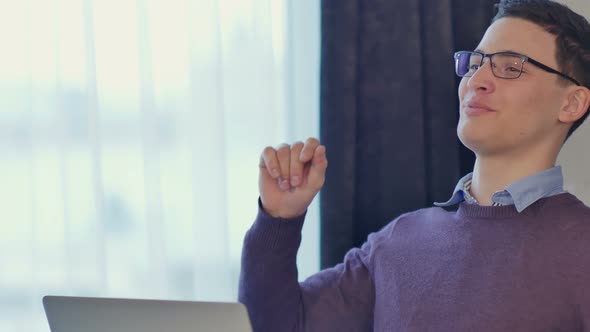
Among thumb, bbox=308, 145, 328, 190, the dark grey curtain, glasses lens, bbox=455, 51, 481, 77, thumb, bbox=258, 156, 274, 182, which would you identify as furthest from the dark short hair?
thumb, bbox=258, 156, 274, 182

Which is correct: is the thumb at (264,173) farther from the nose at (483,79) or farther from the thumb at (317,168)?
the nose at (483,79)

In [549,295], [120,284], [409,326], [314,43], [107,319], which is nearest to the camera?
[107,319]

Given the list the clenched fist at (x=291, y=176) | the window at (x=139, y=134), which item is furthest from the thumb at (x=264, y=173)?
the window at (x=139, y=134)

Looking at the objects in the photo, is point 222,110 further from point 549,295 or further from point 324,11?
point 549,295

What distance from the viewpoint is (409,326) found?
1.61 meters

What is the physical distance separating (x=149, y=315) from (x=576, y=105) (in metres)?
0.99

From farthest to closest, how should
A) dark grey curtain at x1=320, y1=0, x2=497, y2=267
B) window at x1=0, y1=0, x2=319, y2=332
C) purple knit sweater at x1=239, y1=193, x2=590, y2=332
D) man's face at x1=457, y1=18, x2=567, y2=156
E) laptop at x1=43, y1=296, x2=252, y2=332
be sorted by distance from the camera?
1. dark grey curtain at x1=320, y1=0, x2=497, y2=267
2. window at x1=0, y1=0, x2=319, y2=332
3. man's face at x1=457, y1=18, x2=567, y2=156
4. purple knit sweater at x1=239, y1=193, x2=590, y2=332
5. laptop at x1=43, y1=296, x2=252, y2=332

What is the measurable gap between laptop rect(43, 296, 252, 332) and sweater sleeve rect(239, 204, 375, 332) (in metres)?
0.48

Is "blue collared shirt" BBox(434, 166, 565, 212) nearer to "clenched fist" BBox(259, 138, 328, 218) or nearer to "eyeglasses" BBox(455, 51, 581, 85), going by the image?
"eyeglasses" BBox(455, 51, 581, 85)

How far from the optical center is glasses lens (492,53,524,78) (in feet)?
5.33

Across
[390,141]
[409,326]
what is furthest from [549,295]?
[390,141]

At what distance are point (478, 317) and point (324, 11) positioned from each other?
86 centimetres

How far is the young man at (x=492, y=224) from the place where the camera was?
1512 mm

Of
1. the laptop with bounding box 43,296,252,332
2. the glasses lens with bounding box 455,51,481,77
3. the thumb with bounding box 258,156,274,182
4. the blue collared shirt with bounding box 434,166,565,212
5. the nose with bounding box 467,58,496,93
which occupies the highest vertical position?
the glasses lens with bounding box 455,51,481,77
